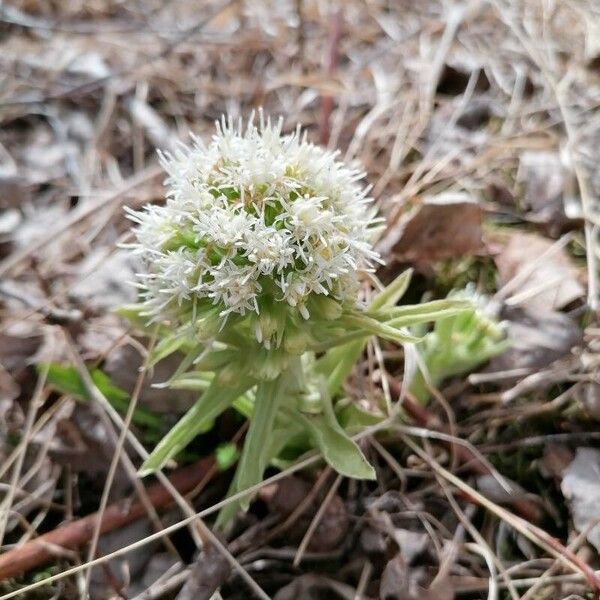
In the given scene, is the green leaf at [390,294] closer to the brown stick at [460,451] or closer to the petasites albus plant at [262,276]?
the petasites albus plant at [262,276]

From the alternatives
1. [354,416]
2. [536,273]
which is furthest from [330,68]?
[354,416]

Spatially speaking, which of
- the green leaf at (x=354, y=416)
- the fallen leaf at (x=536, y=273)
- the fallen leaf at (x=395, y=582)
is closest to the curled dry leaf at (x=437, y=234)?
the fallen leaf at (x=536, y=273)

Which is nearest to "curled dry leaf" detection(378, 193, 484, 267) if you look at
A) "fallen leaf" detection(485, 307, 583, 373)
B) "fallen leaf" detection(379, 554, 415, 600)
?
"fallen leaf" detection(485, 307, 583, 373)

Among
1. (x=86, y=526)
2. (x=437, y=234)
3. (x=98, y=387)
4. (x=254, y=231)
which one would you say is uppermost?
(x=254, y=231)

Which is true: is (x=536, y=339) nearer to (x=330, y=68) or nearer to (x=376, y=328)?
(x=376, y=328)

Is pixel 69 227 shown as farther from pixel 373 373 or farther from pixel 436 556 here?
pixel 436 556

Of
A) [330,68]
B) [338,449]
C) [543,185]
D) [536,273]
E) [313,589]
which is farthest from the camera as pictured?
[330,68]
